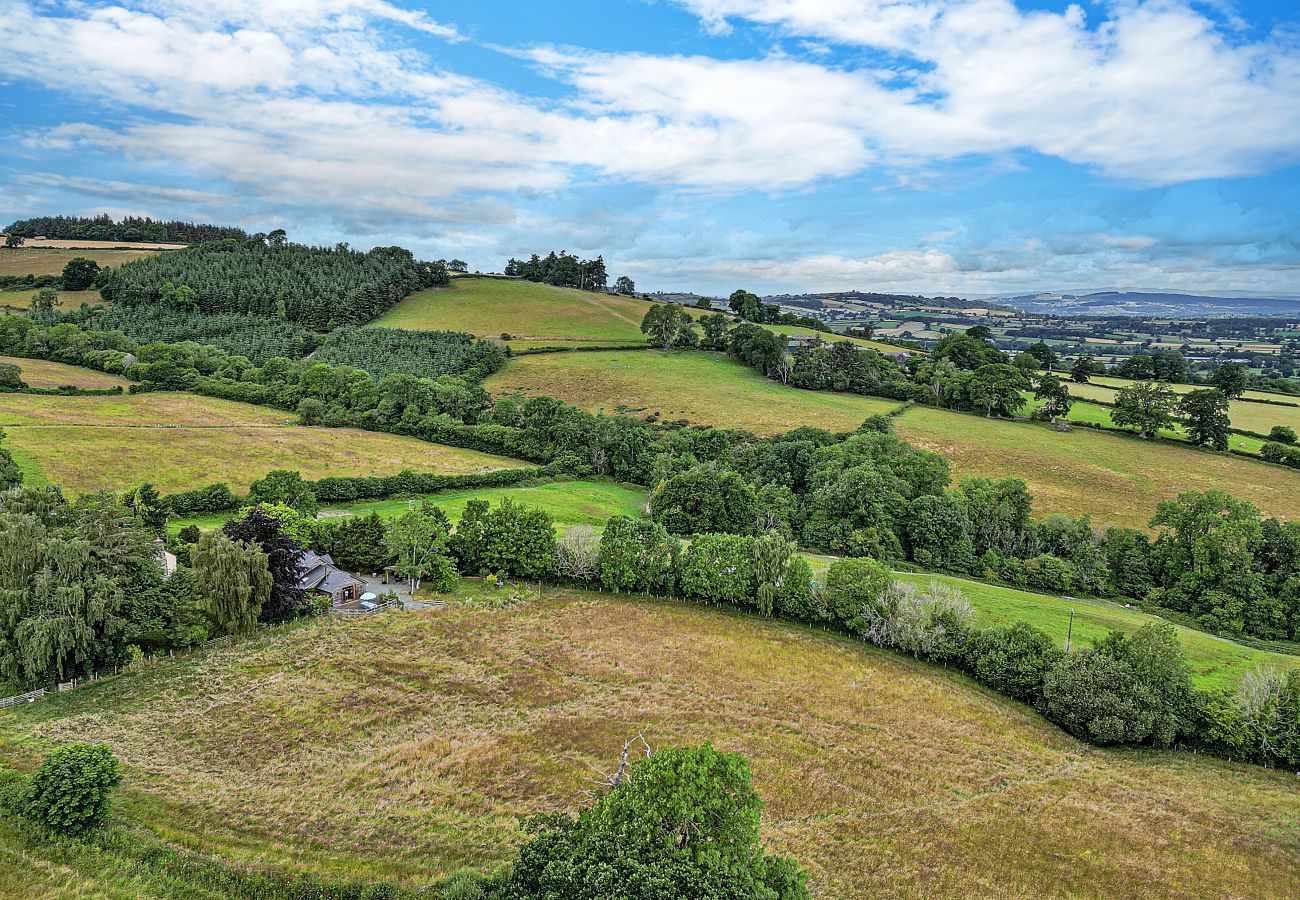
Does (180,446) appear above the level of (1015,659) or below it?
above

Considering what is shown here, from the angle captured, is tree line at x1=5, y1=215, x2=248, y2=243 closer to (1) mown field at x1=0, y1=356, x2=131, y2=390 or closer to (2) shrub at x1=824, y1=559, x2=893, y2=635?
(1) mown field at x1=0, y1=356, x2=131, y2=390

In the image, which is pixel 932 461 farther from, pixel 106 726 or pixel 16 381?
pixel 16 381

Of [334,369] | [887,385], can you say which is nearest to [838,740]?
[887,385]

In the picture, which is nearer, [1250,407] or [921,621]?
[921,621]

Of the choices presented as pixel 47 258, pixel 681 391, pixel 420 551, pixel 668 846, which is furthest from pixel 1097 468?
pixel 47 258

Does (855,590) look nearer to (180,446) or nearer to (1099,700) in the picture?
(1099,700)

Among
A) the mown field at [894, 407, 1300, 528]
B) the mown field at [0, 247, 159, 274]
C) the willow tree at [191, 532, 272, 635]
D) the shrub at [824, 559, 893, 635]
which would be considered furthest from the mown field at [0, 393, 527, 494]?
the mown field at [0, 247, 159, 274]

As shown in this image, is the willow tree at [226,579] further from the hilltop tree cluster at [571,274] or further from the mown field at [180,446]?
the hilltop tree cluster at [571,274]

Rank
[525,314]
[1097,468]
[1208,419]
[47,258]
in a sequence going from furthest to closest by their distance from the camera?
[47,258]
[525,314]
[1208,419]
[1097,468]
